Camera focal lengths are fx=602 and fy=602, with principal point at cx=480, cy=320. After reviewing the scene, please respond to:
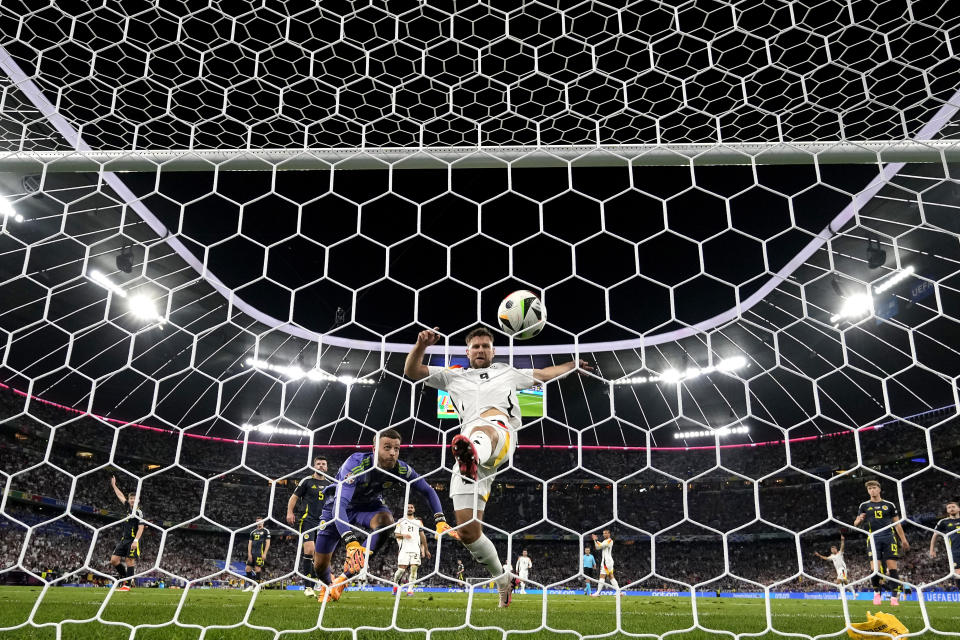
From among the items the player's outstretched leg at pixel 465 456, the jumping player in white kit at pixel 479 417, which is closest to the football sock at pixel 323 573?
the jumping player in white kit at pixel 479 417

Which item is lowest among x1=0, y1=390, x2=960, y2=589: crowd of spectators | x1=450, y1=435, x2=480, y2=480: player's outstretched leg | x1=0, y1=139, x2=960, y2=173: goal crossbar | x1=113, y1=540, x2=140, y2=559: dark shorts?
x1=0, y1=390, x2=960, y2=589: crowd of spectators

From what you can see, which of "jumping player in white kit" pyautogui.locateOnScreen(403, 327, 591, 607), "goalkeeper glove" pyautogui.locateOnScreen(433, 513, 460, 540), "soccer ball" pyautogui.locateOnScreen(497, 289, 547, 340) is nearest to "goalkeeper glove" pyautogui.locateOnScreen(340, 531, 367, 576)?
"goalkeeper glove" pyautogui.locateOnScreen(433, 513, 460, 540)

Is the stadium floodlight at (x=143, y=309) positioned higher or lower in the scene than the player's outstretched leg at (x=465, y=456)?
lower

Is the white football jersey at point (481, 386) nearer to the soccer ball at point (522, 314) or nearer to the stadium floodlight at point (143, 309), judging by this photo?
the soccer ball at point (522, 314)

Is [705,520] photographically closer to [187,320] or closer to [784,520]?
[784,520]

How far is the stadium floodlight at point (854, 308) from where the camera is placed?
15539mm

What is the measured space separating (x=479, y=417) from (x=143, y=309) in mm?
15563

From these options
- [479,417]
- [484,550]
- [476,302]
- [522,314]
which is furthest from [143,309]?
[484,550]

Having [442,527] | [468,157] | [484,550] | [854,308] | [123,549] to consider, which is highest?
[468,157]

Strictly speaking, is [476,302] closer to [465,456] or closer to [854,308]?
[465,456]

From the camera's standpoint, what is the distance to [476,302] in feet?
34.4

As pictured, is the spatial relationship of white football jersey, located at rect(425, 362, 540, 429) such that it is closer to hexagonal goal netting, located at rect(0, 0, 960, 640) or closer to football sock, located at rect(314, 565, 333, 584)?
hexagonal goal netting, located at rect(0, 0, 960, 640)

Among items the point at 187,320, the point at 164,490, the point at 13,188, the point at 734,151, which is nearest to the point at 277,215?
the point at 13,188

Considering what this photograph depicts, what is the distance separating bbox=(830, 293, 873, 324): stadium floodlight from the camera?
15.5 meters
